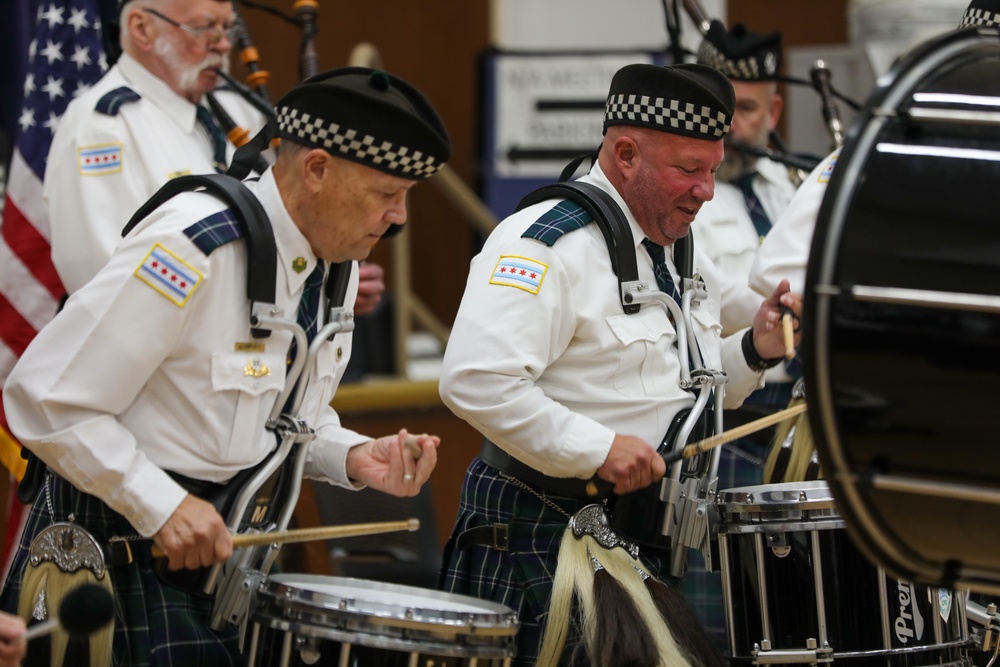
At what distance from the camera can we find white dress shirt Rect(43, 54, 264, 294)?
3.58m

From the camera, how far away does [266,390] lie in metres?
2.56

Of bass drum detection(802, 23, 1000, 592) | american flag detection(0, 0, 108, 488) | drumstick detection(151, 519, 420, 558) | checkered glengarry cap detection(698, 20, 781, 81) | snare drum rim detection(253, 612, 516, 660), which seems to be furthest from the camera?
checkered glengarry cap detection(698, 20, 781, 81)

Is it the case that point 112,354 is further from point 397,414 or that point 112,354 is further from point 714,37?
point 397,414

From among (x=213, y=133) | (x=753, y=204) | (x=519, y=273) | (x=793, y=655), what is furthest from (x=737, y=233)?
(x=793, y=655)

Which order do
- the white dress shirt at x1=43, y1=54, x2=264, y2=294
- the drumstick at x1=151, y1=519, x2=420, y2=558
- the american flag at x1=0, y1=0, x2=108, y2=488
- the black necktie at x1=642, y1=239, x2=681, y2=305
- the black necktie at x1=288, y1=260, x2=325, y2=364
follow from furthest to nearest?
1. the american flag at x1=0, y1=0, x2=108, y2=488
2. the white dress shirt at x1=43, y1=54, x2=264, y2=294
3. the black necktie at x1=642, y1=239, x2=681, y2=305
4. the black necktie at x1=288, y1=260, x2=325, y2=364
5. the drumstick at x1=151, y1=519, x2=420, y2=558

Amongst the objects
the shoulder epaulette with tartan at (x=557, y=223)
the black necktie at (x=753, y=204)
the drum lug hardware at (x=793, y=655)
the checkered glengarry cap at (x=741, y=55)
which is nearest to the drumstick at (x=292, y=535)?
the shoulder epaulette with tartan at (x=557, y=223)

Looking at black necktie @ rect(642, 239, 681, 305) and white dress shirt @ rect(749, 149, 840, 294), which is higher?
white dress shirt @ rect(749, 149, 840, 294)

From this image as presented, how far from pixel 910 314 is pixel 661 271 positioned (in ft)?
3.32

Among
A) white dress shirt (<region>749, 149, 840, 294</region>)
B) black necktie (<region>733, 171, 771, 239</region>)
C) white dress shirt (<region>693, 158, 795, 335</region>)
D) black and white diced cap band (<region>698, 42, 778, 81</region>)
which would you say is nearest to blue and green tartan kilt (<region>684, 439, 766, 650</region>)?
white dress shirt (<region>693, 158, 795, 335</region>)

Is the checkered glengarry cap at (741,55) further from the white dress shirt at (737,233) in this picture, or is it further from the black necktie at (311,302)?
the black necktie at (311,302)

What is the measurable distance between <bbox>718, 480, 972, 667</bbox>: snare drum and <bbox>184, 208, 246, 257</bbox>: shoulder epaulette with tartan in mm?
1095

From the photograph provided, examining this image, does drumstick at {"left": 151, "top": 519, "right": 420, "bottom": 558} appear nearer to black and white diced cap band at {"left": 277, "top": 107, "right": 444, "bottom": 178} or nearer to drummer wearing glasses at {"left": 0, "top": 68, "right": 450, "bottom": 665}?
drummer wearing glasses at {"left": 0, "top": 68, "right": 450, "bottom": 665}

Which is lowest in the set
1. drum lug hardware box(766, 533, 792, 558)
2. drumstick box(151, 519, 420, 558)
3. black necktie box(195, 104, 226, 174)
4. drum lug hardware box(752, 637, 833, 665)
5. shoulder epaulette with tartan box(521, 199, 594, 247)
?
drum lug hardware box(752, 637, 833, 665)

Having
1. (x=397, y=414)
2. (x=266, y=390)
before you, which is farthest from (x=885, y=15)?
(x=266, y=390)
